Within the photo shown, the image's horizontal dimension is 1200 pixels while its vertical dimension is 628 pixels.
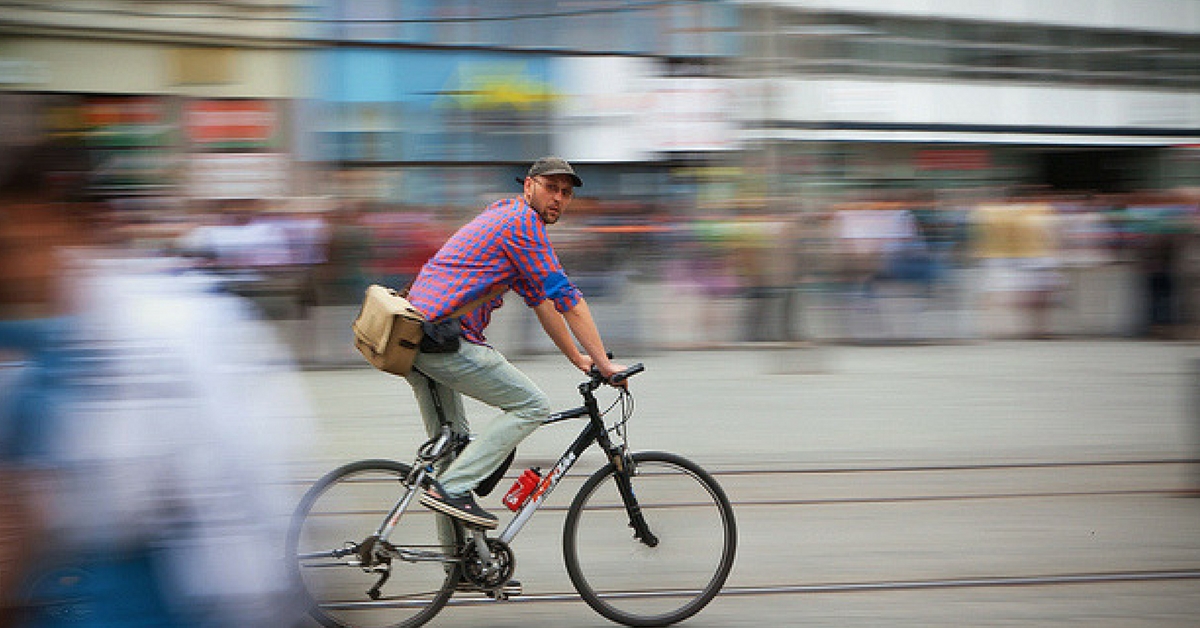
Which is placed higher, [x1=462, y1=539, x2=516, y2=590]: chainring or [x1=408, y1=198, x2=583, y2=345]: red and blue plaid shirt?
[x1=408, y1=198, x2=583, y2=345]: red and blue plaid shirt

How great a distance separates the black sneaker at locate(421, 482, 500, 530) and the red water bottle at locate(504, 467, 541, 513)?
0.18 m

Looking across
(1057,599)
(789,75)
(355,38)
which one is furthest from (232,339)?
(355,38)

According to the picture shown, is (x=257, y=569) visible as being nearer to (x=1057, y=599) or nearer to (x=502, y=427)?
(x=502, y=427)

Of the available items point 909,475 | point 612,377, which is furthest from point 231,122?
point 612,377

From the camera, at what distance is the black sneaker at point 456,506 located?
15.4ft

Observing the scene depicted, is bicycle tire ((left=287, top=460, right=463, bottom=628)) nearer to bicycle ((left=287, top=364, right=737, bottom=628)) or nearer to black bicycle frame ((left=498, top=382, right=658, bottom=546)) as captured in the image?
bicycle ((left=287, top=364, right=737, bottom=628))

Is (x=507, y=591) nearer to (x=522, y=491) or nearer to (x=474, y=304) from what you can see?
(x=522, y=491)

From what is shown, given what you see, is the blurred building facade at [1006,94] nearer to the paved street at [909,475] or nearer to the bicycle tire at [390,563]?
the paved street at [909,475]

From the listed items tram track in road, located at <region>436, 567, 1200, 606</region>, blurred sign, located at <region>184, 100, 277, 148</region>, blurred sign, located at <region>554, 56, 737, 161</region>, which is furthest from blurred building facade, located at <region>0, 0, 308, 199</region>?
tram track in road, located at <region>436, 567, 1200, 606</region>

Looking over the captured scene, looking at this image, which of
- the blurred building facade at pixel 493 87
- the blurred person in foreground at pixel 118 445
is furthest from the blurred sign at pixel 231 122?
the blurred person in foreground at pixel 118 445

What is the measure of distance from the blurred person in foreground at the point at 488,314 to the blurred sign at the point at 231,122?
49.8 ft

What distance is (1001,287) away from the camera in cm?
1466

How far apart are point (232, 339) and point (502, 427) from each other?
278 centimetres

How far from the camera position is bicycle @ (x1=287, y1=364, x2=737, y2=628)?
15.6ft
